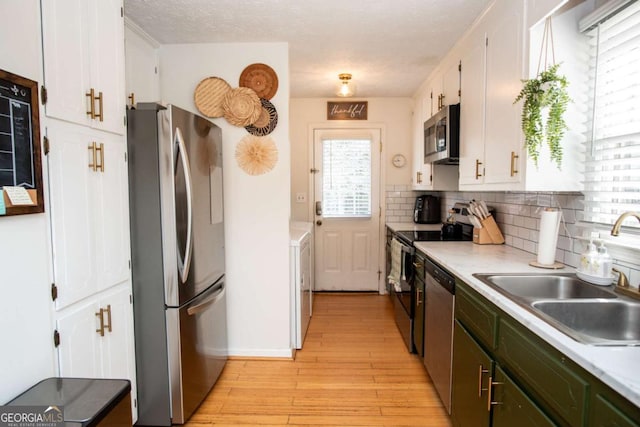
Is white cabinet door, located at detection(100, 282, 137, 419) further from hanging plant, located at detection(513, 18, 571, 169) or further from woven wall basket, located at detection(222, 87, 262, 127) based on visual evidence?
hanging plant, located at detection(513, 18, 571, 169)

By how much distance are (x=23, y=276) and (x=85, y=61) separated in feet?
3.04

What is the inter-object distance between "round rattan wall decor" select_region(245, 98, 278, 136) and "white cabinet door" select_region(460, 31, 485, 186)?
1398 millimetres

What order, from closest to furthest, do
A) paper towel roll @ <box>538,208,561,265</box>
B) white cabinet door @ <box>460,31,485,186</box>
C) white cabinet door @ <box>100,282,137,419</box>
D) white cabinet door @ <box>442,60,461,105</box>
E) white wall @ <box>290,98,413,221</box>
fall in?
1. white cabinet door @ <box>100,282,137,419</box>
2. paper towel roll @ <box>538,208,561,265</box>
3. white cabinet door @ <box>460,31,485,186</box>
4. white cabinet door @ <box>442,60,461,105</box>
5. white wall @ <box>290,98,413,221</box>

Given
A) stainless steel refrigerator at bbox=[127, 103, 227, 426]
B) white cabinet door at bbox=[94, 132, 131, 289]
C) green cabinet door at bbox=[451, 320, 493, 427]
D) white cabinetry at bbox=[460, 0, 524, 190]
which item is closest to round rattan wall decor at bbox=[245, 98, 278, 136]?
stainless steel refrigerator at bbox=[127, 103, 227, 426]

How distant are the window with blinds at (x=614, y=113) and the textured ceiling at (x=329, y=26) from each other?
76 cm

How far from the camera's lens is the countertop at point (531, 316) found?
2.58 ft

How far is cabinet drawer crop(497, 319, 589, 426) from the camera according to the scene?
894 millimetres

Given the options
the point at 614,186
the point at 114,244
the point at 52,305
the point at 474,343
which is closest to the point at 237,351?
the point at 114,244

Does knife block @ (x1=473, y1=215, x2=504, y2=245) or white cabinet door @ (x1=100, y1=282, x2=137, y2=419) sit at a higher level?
knife block @ (x1=473, y1=215, x2=504, y2=245)

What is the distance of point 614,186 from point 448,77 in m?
1.66

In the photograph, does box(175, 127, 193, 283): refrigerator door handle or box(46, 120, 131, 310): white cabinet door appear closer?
box(46, 120, 131, 310): white cabinet door

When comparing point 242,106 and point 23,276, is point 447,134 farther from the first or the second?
point 23,276

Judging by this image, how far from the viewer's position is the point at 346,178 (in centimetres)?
439

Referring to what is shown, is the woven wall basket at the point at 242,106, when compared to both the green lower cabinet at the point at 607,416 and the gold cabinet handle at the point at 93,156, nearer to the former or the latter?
the gold cabinet handle at the point at 93,156
